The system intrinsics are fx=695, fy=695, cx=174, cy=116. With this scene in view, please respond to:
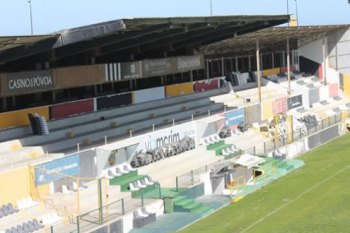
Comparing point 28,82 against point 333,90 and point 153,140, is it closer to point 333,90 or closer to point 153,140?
point 153,140

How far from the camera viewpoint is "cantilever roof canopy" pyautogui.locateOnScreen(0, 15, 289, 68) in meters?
24.5

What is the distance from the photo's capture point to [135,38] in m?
32.2

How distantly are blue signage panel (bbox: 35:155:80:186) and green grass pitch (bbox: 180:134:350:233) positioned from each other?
15.3 ft

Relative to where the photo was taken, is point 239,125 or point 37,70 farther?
point 239,125

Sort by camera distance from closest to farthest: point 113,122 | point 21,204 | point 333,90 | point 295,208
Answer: point 21,204
point 295,208
point 113,122
point 333,90

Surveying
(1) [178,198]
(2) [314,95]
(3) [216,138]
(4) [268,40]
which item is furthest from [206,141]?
(2) [314,95]

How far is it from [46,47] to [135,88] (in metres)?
13.4

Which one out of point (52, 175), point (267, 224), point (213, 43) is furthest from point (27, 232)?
point (213, 43)

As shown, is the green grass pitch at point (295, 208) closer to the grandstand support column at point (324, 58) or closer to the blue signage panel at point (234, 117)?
the blue signage panel at point (234, 117)

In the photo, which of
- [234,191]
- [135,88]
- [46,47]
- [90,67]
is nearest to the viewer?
[46,47]

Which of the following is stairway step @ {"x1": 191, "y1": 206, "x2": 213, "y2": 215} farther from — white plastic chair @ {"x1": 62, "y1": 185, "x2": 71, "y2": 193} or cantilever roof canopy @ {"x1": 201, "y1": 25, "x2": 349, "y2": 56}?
cantilever roof canopy @ {"x1": 201, "y1": 25, "x2": 349, "y2": 56}

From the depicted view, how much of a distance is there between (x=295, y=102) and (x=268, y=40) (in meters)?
5.32

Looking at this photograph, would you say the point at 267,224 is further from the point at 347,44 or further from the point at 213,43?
the point at 347,44

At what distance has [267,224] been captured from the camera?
22422mm
